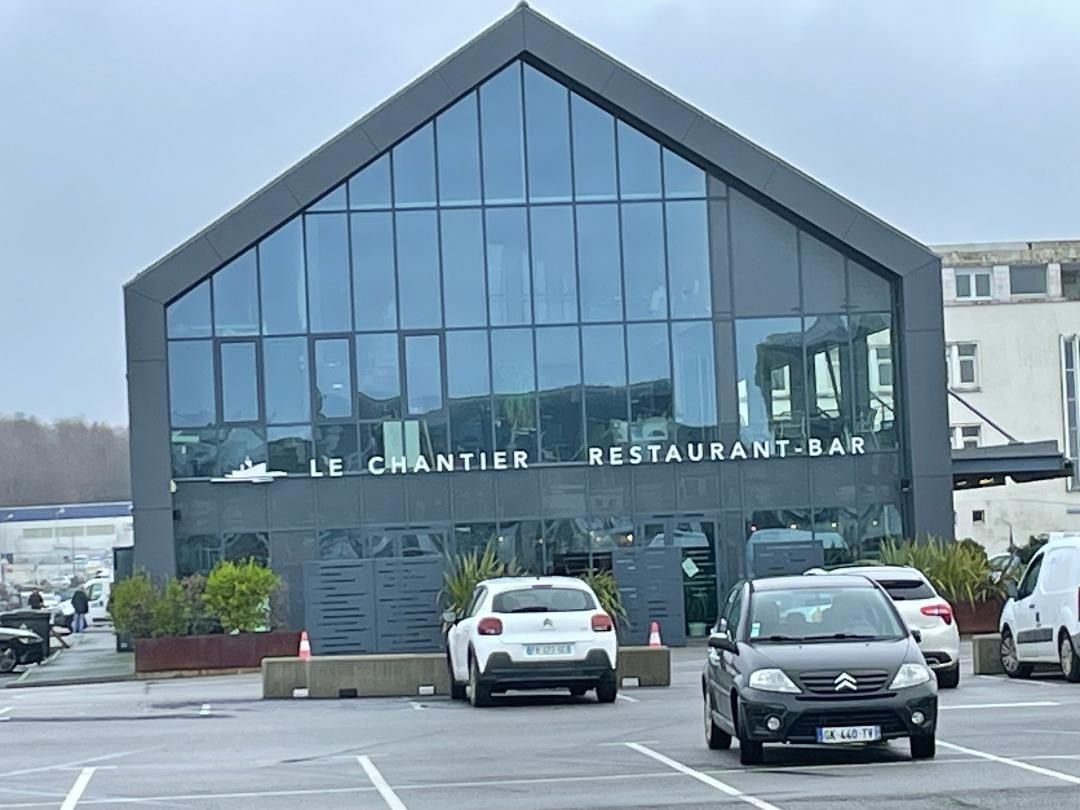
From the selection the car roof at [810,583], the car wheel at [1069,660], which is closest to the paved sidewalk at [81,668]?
the car wheel at [1069,660]

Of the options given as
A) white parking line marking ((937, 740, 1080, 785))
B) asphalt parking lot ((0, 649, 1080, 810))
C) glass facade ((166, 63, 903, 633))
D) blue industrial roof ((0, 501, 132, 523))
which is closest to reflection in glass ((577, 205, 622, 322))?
glass facade ((166, 63, 903, 633))

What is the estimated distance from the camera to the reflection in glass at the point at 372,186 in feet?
133

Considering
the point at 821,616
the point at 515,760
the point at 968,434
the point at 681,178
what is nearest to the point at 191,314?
the point at 681,178

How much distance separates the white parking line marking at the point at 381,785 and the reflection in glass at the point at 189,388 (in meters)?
23.1

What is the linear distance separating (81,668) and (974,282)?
46.5 m

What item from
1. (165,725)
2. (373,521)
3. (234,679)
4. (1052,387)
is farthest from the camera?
(1052,387)

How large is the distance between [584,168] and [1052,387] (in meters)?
37.8

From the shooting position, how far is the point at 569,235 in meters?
40.7

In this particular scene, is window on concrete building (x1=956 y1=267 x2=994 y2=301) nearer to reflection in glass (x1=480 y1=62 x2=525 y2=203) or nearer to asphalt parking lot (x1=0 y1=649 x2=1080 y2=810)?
reflection in glass (x1=480 y1=62 x2=525 y2=203)

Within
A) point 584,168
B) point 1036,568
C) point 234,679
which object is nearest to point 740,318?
point 584,168

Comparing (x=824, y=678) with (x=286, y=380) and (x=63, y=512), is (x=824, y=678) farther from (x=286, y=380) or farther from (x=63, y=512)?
(x=63, y=512)

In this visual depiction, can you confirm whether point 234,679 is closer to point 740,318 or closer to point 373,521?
point 373,521

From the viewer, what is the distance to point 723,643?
52.1ft

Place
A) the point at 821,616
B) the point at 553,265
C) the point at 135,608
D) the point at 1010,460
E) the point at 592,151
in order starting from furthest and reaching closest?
the point at 1010,460 < the point at 592,151 < the point at 553,265 < the point at 135,608 < the point at 821,616
